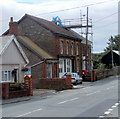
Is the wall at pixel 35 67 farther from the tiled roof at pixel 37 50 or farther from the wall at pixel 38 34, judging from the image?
the wall at pixel 38 34

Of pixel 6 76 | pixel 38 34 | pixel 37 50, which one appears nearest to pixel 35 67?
pixel 37 50

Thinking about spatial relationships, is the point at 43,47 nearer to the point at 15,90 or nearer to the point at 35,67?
the point at 35,67

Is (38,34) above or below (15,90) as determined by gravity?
above

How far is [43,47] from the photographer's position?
46562mm

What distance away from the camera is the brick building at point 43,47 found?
1620 inches

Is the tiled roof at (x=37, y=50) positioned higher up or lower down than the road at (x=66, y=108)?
higher up

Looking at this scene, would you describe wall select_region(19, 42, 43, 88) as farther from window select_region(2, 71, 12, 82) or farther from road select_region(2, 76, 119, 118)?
A: road select_region(2, 76, 119, 118)

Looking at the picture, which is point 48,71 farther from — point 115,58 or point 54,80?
point 115,58

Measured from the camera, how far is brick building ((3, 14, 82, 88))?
135 feet

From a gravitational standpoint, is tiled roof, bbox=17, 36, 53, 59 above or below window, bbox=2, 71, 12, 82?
above

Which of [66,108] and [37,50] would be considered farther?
[37,50]

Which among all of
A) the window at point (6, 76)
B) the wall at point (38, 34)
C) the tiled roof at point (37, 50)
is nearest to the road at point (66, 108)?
the window at point (6, 76)

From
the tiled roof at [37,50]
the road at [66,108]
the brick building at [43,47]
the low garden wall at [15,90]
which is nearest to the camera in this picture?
the road at [66,108]

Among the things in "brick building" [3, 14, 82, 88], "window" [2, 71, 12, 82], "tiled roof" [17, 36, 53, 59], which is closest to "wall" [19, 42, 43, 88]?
"brick building" [3, 14, 82, 88]
